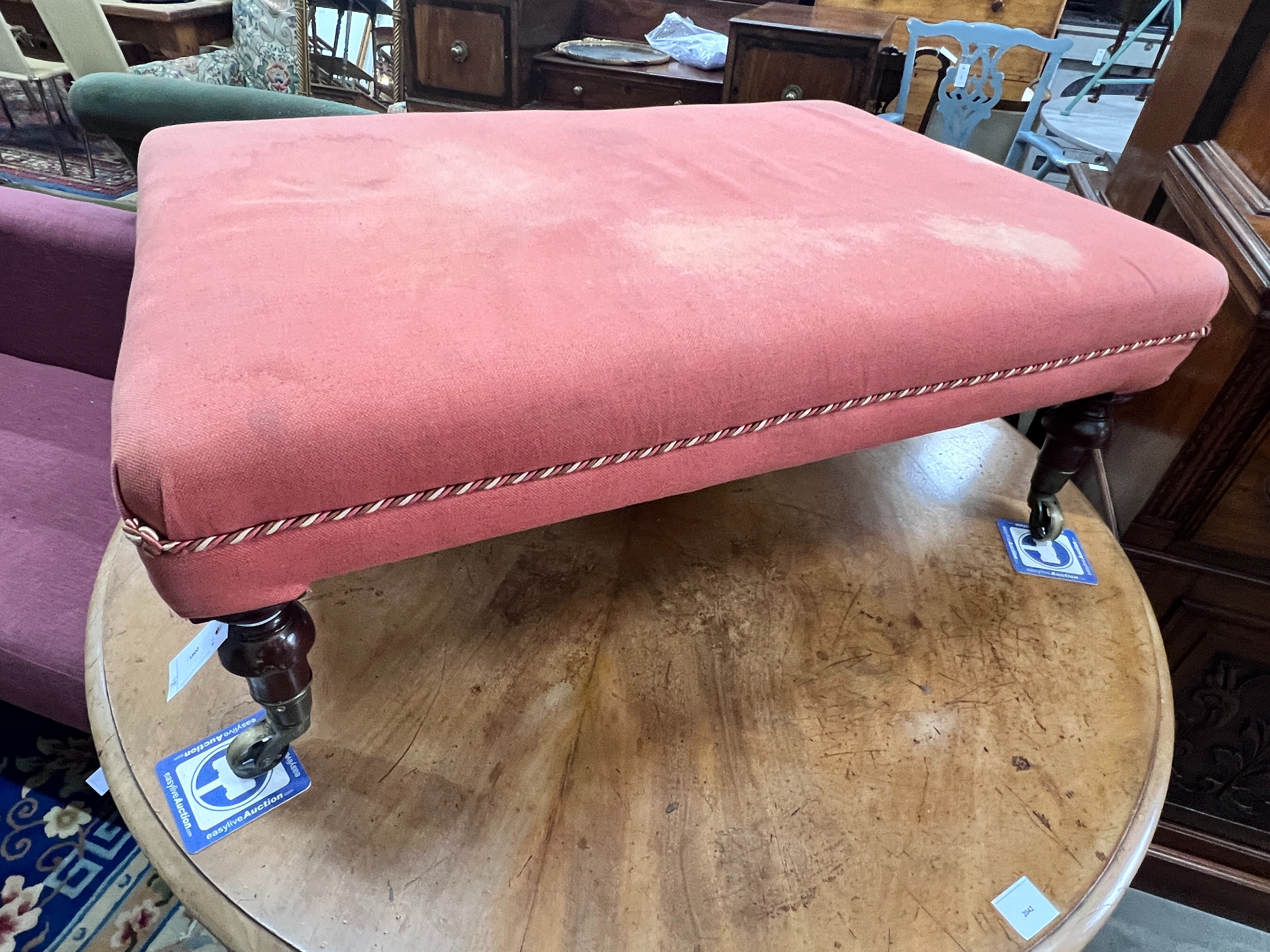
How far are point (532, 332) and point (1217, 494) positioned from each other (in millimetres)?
658

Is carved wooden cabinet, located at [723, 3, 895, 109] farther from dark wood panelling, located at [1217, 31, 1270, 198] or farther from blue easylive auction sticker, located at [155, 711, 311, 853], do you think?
blue easylive auction sticker, located at [155, 711, 311, 853]

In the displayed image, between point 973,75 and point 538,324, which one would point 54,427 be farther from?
point 973,75

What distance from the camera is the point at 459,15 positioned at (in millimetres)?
1702

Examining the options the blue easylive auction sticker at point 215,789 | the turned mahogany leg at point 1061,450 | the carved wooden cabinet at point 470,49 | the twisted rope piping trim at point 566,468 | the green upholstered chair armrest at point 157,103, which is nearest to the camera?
the twisted rope piping trim at point 566,468

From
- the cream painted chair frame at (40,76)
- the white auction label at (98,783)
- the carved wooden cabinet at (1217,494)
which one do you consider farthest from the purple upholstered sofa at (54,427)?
the cream painted chair frame at (40,76)

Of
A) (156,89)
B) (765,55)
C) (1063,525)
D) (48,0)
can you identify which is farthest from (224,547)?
(48,0)

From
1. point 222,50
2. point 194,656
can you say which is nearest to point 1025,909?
point 194,656

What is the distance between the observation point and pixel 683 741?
0.52 metres

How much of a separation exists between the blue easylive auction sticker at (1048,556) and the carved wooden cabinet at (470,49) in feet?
4.96

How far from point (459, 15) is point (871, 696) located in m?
1.73

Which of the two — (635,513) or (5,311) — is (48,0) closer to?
(5,311)

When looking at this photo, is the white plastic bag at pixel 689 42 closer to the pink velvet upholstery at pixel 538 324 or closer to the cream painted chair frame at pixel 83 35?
the pink velvet upholstery at pixel 538 324

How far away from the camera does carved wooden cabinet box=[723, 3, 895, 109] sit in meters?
1.56

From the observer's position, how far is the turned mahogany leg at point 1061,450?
0.63 meters
